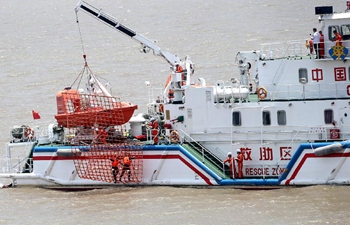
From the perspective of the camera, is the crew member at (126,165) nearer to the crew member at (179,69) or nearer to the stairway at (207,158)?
the stairway at (207,158)

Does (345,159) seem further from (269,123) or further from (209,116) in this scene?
(209,116)

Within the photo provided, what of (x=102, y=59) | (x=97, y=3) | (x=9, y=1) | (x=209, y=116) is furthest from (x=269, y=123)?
(x=9, y=1)

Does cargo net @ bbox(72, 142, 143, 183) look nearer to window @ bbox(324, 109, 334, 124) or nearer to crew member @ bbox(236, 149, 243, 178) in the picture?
crew member @ bbox(236, 149, 243, 178)

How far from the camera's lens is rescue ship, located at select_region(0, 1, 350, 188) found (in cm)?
2777

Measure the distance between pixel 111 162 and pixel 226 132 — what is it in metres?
3.82

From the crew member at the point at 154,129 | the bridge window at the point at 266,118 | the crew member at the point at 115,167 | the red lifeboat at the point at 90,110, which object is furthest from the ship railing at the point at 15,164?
the bridge window at the point at 266,118

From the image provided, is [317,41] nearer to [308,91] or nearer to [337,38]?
[337,38]

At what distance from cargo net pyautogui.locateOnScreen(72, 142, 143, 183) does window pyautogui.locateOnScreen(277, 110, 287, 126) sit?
448cm

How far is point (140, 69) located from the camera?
148 feet

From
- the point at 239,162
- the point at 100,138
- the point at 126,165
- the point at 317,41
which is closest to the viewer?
the point at 239,162

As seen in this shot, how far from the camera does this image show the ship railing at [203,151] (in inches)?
1128

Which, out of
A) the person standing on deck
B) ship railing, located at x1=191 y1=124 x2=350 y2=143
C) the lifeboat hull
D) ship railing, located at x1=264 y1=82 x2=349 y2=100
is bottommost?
ship railing, located at x1=191 y1=124 x2=350 y2=143

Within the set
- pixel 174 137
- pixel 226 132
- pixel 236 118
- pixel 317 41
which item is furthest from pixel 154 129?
pixel 317 41

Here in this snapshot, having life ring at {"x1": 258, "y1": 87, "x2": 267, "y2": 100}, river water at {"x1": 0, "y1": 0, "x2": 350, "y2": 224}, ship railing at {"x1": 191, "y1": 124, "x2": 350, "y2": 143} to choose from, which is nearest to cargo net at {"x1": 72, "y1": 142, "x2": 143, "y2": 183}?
river water at {"x1": 0, "y1": 0, "x2": 350, "y2": 224}
